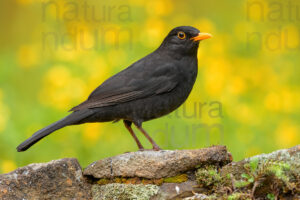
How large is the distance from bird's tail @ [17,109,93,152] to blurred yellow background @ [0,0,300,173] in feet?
2.74

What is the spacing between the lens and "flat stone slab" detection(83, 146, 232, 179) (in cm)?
425

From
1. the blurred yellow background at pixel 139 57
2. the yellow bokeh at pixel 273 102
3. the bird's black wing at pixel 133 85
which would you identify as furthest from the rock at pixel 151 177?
the yellow bokeh at pixel 273 102

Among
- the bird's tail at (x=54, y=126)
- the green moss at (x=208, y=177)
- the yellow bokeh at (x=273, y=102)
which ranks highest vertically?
the bird's tail at (x=54, y=126)

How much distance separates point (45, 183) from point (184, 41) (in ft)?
7.77

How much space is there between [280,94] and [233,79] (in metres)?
0.64

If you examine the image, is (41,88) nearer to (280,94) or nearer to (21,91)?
(21,91)

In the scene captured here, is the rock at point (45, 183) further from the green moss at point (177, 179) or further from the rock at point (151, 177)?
the green moss at point (177, 179)

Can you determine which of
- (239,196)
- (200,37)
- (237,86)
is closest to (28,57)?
(200,37)

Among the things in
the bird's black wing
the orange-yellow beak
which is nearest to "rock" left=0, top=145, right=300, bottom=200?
the bird's black wing

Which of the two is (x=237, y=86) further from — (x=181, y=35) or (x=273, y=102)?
(x=181, y=35)

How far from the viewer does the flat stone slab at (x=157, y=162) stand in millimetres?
4254

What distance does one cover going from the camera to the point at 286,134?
21.6ft

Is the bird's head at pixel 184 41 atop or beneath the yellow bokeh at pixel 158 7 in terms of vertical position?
beneath

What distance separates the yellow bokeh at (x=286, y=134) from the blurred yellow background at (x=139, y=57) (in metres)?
0.01
